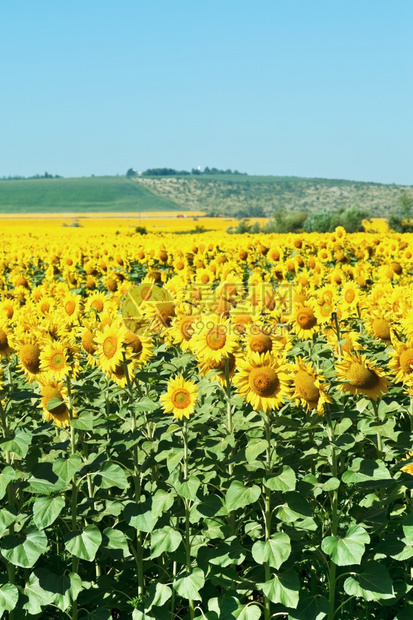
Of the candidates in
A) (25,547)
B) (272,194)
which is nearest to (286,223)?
(25,547)

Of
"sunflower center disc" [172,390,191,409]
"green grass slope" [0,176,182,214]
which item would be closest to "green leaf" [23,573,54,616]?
"sunflower center disc" [172,390,191,409]

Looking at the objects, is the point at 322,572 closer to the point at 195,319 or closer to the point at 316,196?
the point at 195,319

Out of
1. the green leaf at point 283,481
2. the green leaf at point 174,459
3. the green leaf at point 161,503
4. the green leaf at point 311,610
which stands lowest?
the green leaf at point 311,610

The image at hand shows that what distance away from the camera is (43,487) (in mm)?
3967

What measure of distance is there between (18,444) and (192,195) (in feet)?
575

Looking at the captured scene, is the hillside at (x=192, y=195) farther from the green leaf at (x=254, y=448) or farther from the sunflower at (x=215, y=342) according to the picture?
the green leaf at (x=254, y=448)

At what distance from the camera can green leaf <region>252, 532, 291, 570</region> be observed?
12.8ft

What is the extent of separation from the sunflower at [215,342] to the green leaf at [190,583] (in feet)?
4.32

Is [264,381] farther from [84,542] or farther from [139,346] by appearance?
[84,542]

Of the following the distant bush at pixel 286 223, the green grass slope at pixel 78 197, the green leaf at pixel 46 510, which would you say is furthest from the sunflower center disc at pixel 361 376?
the green grass slope at pixel 78 197

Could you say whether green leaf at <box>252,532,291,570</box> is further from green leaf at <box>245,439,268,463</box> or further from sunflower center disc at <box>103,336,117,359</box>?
sunflower center disc at <box>103,336,117,359</box>

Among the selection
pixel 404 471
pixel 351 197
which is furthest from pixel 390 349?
pixel 351 197

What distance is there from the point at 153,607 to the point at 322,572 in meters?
1.28

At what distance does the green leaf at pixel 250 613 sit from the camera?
407 cm
